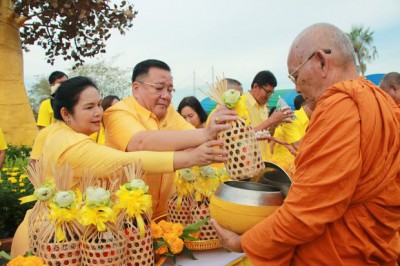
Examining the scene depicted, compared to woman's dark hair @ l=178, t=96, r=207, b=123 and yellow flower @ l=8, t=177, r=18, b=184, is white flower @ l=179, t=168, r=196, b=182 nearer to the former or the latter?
woman's dark hair @ l=178, t=96, r=207, b=123

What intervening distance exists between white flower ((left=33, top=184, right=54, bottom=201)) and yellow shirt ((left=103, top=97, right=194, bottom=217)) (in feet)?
2.08

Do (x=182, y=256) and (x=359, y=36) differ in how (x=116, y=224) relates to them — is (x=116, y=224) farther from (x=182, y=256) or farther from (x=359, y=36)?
(x=359, y=36)

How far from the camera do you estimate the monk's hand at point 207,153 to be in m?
2.01

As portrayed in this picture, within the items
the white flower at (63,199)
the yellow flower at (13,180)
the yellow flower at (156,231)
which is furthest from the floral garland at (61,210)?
the yellow flower at (13,180)

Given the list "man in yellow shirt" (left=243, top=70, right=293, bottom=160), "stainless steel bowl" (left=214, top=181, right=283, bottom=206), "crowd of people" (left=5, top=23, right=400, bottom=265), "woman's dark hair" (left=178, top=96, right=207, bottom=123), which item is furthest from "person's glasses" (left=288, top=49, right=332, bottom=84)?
"woman's dark hair" (left=178, top=96, right=207, bottom=123)

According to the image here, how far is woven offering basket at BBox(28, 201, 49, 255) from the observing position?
1751mm

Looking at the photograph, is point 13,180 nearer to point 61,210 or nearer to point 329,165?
point 61,210

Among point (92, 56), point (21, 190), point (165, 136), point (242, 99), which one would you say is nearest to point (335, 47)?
point (242, 99)

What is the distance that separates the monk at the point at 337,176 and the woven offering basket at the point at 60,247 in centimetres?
74

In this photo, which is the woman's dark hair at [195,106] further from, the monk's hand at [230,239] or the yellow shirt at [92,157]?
the monk's hand at [230,239]

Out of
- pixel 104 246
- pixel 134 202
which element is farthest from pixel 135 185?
pixel 104 246

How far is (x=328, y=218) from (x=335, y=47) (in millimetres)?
672

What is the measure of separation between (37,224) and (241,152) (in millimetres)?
1004

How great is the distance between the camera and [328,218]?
137 centimetres
